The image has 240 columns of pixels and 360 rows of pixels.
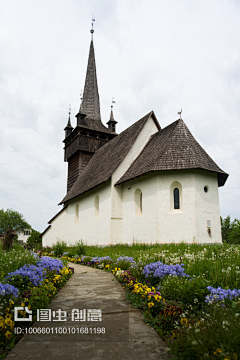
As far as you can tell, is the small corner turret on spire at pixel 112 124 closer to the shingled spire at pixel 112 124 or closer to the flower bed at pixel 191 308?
the shingled spire at pixel 112 124

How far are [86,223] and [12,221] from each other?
50.5 m

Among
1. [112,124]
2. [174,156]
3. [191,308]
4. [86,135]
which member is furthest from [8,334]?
[112,124]

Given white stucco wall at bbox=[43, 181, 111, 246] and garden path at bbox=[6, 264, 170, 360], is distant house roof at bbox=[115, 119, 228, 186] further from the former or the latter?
garden path at bbox=[6, 264, 170, 360]

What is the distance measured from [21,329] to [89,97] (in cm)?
3192

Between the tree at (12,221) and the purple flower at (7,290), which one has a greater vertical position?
the tree at (12,221)

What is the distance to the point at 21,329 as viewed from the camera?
3643 mm

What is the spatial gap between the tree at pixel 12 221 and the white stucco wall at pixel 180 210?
186 ft

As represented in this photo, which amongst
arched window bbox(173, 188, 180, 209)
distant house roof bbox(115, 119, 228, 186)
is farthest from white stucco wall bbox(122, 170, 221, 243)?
distant house roof bbox(115, 119, 228, 186)

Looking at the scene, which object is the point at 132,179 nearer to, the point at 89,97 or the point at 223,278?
the point at 223,278

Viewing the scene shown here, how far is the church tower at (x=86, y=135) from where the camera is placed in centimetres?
2786

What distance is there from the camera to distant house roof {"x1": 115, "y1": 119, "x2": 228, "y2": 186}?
14.2 metres

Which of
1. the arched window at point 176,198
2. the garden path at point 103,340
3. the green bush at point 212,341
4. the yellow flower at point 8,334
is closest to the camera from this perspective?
the green bush at point 212,341

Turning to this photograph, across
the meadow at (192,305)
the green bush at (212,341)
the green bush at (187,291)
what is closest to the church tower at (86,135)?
the meadow at (192,305)

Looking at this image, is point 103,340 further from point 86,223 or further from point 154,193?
point 86,223
